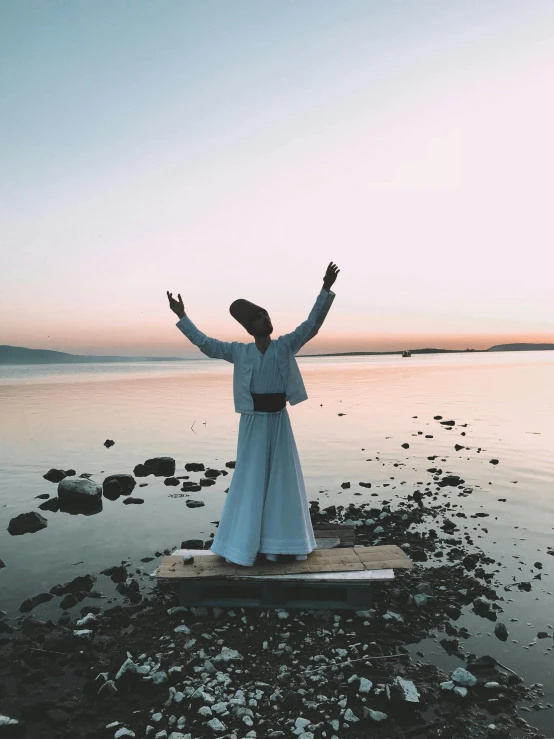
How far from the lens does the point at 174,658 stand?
658cm

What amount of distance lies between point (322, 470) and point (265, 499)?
928cm

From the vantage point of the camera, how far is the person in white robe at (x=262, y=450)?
788 centimetres

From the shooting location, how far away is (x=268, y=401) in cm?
803

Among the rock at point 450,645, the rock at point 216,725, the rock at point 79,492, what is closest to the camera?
the rock at point 216,725

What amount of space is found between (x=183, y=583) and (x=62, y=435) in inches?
745

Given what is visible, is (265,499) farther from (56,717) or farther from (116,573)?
(56,717)

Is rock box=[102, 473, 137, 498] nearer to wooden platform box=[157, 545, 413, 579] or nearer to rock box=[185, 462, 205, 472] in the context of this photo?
rock box=[185, 462, 205, 472]

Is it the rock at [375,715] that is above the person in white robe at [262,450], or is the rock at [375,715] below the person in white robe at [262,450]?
below

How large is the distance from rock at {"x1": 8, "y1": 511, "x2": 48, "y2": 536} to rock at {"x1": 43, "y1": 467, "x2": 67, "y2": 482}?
4660 mm

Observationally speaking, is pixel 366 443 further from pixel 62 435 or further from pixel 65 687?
pixel 65 687

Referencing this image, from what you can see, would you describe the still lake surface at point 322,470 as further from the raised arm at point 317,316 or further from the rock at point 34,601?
the raised arm at point 317,316

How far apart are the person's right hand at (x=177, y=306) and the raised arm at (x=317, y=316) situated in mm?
1591

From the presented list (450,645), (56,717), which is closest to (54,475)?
(56,717)

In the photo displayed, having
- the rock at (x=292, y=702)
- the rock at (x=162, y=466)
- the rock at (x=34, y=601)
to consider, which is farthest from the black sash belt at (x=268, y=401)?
the rock at (x=162, y=466)
